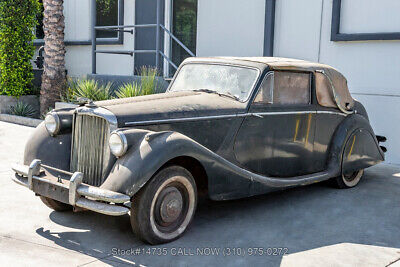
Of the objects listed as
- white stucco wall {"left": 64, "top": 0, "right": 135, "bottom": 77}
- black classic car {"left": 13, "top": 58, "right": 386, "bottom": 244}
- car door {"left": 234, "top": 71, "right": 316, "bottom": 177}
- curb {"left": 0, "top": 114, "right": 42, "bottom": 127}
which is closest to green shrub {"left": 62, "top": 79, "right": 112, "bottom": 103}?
curb {"left": 0, "top": 114, "right": 42, "bottom": 127}

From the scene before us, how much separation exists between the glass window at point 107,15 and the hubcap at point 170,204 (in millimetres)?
8933

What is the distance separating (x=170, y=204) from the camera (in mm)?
4145

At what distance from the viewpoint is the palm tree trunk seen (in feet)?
35.4

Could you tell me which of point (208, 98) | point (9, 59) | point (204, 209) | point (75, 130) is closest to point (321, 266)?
point (204, 209)

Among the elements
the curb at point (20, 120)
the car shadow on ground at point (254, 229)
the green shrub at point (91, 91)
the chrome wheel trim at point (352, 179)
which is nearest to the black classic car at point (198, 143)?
the chrome wheel trim at point (352, 179)

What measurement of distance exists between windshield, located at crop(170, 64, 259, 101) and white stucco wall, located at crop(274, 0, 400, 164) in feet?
11.8

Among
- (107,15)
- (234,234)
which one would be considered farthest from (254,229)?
(107,15)

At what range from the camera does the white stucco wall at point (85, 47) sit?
11961 mm

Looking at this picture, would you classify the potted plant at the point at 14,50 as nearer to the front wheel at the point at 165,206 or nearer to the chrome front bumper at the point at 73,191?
the chrome front bumper at the point at 73,191

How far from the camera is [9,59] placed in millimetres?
11812

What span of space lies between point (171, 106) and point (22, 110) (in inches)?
315

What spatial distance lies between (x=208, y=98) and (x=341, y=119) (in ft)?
6.25

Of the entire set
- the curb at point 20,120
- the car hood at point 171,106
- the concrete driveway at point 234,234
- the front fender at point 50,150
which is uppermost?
the car hood at point 171,106

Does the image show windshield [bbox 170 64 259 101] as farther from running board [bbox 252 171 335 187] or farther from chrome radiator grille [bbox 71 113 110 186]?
chrome radiator grille [bbox 71 113 110 186]
